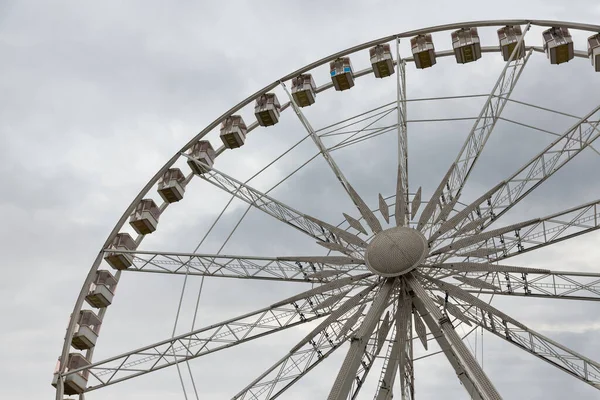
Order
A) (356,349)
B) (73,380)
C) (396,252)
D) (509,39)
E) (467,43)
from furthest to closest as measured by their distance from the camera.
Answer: (467,43)
(509,39)
(73,380)
(396,252)
(356,349)

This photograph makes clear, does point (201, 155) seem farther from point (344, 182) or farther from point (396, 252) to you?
point (396, 252)

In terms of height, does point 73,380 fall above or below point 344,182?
below

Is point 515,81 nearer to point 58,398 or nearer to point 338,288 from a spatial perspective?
point 338,288

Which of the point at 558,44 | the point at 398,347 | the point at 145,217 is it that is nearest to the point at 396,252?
the point at 398,347

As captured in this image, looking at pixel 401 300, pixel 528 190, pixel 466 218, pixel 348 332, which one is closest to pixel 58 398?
pixel 348 332

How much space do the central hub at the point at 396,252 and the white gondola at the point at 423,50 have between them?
26.7 ft

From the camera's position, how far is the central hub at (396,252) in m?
18.5

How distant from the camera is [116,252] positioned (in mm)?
23688

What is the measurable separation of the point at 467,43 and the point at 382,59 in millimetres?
2840

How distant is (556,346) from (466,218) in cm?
380

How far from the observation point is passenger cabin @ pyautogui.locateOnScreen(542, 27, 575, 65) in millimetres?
22625

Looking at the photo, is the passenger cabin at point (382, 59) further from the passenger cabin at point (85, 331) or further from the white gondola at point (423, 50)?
the passenger cabin at point (85, 331)

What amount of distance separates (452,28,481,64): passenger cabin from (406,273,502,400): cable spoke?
9.84 meters

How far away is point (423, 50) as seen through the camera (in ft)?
81.8
